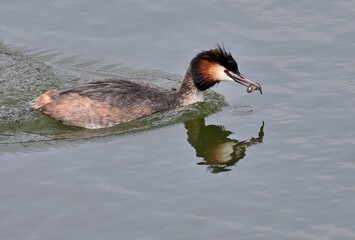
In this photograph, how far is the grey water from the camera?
Answer: 11523 mm

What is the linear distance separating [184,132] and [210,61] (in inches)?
46.8

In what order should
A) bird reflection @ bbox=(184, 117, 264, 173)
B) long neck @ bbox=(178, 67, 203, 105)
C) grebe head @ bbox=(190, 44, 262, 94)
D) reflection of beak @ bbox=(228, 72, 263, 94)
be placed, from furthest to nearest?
long neck @ bbox=(178, 67, 203, 105) < grebe head @ bbox=(190, 44, 262, 94) < reflection of beak @ bbox=(228, 72, 263, 94) < bird reflection @ bbox=(184, 117, 264, 173)

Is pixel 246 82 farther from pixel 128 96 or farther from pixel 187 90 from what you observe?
pixel 128 96

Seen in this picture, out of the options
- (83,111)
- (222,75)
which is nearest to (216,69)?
(222,75)

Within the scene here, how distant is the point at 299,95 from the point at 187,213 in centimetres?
397

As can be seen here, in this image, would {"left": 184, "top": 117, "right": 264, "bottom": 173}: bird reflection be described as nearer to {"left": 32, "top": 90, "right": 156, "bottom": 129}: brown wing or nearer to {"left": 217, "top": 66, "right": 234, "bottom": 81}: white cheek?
{"left": 217, "top": 66, "right": 234, "bottom": 81}: white cheek

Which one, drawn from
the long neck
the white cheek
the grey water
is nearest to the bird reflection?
the grey water

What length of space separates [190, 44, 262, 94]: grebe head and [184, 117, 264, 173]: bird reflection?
62cm

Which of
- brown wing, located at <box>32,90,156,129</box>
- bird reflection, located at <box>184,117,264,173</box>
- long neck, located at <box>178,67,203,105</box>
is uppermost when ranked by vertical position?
long neck, located at <box>178,67,203,105</box>

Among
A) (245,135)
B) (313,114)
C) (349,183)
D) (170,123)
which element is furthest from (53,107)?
(349,183)

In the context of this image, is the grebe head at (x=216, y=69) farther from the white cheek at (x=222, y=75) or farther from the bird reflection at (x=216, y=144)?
the bird reflection at (x=216, y=144)

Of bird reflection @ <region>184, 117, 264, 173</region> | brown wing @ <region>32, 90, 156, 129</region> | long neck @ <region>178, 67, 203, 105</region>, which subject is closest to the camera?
bird reflection @ <region>184, 117, 264, 173</region>

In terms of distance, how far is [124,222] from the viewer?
448 inches

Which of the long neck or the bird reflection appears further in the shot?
the long neck
